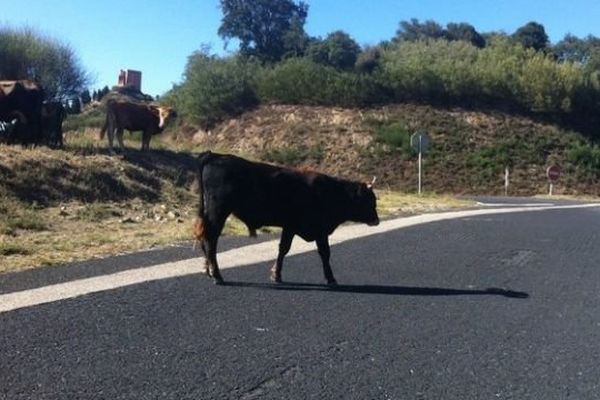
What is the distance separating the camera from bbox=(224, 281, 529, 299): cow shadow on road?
29.8 ft

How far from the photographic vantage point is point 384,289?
9305mm

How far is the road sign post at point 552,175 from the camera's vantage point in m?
43.3

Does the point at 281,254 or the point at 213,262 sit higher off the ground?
the point at 281,254

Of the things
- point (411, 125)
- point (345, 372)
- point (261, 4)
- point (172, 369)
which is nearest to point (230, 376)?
point (172, 369)

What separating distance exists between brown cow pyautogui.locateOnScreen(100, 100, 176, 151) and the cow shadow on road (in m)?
13.6

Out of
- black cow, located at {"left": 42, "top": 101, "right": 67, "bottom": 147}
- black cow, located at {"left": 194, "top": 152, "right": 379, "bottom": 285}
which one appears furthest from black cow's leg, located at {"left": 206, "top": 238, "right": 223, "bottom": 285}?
black cow, located at {"left": 42, "top": 101, "right": 67, "bottom": 147}

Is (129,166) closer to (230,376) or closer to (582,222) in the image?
(582,222)

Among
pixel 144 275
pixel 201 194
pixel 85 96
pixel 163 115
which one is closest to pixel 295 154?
pixel 85 96

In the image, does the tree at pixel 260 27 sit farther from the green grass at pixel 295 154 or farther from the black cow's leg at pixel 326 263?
the black cow's leg at pixel 326 263

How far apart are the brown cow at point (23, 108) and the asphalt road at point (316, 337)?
412 inches

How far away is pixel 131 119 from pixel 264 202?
1420 centimetres

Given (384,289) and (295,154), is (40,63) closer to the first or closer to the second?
(295,154)

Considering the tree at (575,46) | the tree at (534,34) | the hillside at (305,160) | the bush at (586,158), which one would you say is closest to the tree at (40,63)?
the hillside at (305,160)

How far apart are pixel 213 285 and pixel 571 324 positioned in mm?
3813
